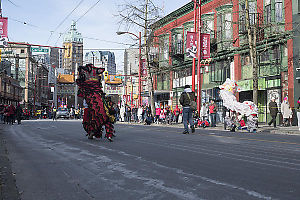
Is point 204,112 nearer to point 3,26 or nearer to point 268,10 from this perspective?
point 268,10

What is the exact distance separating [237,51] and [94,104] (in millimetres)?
19491

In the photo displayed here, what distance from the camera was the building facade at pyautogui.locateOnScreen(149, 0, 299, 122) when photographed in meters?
21.8

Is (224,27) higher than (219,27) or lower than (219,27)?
lower

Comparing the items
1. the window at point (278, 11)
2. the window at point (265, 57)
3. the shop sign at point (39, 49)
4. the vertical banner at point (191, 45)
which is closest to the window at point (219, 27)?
the window at point (265, 57)

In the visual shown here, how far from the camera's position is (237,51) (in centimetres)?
2653

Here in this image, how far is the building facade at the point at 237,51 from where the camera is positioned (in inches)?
858

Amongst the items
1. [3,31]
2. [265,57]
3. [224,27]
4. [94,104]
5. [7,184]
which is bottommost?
[7,184]

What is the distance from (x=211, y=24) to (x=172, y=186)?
28199mm

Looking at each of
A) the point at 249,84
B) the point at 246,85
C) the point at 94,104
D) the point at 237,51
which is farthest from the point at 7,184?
the point at 237,51

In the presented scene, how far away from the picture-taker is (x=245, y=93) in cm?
2591

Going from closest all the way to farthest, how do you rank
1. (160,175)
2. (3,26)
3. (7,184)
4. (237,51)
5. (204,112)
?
(7,184), (160,175), (3,26), (204,112), (237,51)

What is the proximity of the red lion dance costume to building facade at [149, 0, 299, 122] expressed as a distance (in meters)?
10.2

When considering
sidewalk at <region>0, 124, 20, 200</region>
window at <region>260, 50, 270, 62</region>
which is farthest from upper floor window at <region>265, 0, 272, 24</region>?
sidewalk at <region>0, 124, 20, 200</region>

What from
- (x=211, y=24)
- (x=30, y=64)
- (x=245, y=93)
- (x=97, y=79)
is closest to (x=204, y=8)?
(x=211, y=24)
